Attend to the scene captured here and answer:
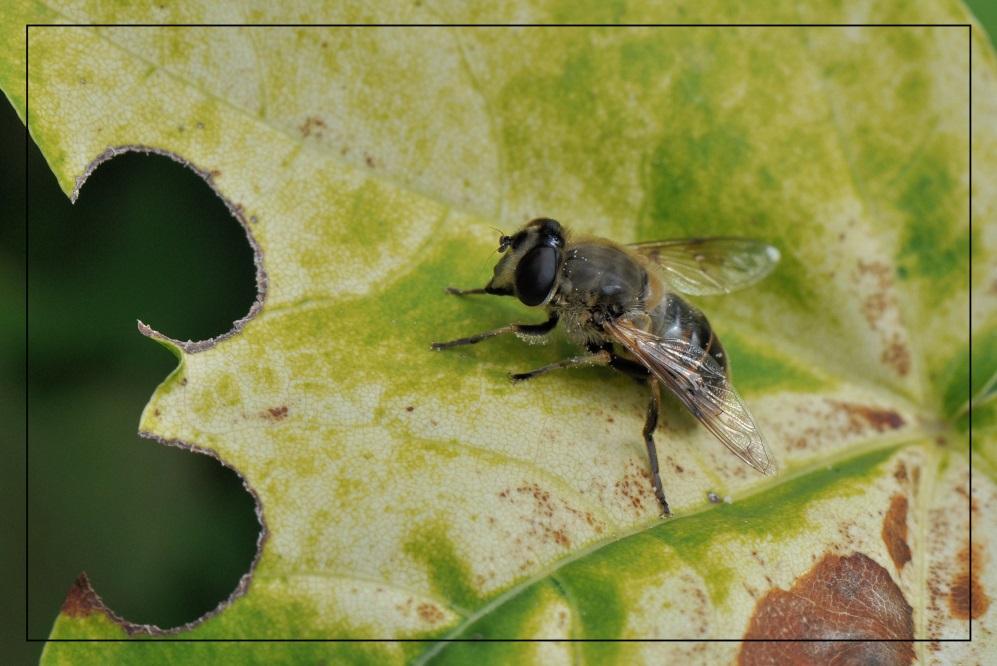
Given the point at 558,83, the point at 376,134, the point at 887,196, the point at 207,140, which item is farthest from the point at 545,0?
the point at 887,196

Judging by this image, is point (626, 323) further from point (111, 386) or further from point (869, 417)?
point (111, 386)

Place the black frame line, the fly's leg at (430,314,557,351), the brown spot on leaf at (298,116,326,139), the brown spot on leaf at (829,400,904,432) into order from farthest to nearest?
the brown spot on leaf at (829,400,904,432)
the brown spot on leaf at (298,116,326,139)
the fly's leg at (430,314,557,351)
the black frame line

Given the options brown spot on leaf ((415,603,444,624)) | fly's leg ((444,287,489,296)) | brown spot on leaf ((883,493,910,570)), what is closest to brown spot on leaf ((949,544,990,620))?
brown spot on leaf ((883,493,910,570))

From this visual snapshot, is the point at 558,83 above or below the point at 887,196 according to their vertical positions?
above

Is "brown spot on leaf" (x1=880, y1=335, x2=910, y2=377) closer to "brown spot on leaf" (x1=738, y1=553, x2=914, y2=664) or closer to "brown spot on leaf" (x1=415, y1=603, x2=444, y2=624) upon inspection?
"brown spot on leaf" (x1=738, y1=553, x2=914, y2=664)

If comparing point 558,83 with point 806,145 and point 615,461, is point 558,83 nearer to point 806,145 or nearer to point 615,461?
point 806,145

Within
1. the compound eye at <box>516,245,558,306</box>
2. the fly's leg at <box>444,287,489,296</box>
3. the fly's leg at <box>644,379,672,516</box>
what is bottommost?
the fly's leg at <box>644,379,672,516</box>
